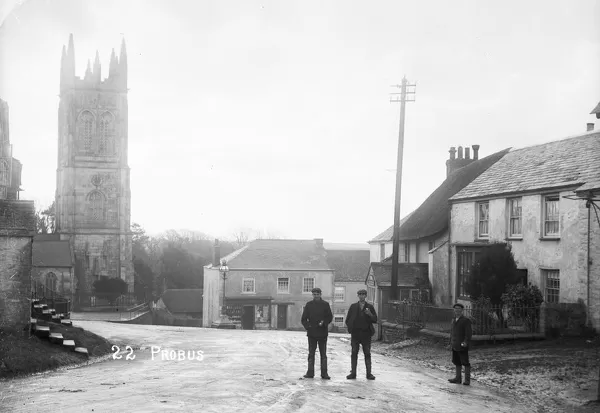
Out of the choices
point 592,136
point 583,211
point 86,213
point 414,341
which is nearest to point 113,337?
point 414,341

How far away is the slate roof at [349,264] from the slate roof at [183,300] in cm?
1681

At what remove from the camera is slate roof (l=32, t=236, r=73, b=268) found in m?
75.4

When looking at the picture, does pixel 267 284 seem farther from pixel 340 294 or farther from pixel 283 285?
pixel 340 294

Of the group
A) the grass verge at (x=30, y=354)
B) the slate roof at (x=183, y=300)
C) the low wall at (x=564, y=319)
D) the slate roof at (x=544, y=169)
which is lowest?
the slate roof at (x=183, y=300)

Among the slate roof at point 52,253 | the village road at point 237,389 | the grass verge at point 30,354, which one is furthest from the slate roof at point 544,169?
the slate roof at point 52,253

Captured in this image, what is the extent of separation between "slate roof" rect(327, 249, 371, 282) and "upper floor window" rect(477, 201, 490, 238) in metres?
A: 34.1

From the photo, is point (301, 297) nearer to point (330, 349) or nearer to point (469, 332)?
point (330, 349)

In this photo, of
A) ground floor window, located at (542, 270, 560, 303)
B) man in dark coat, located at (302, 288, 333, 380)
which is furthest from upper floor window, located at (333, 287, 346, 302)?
man in dark coat, located at (302, 288, 333, 380)

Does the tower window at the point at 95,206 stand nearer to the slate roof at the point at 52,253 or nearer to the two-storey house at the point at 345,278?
the slate roof at the point at 52,253

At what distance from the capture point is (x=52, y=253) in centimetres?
7769

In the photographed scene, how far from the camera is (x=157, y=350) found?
890 inches

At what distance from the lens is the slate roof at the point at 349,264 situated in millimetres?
66688

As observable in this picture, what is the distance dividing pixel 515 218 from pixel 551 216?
2336 mm

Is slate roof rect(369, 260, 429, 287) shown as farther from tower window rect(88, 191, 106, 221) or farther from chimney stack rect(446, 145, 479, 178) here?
tower window rect(88, 191, 106, 221)
